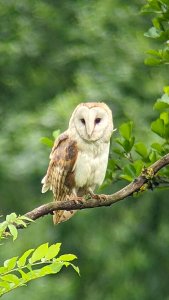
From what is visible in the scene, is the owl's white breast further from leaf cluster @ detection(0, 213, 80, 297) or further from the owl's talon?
leaf cluster @ detection(0, 213, 80, 297)

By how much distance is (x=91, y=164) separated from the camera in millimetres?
5652

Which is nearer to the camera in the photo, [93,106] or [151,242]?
[93,106]

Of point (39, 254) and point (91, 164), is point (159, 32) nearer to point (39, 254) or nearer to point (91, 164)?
point (91, 164)

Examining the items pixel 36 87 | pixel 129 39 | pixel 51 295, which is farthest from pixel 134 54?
pixel 51 295

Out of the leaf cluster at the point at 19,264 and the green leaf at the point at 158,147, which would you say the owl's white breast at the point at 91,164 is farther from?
the leaf cluster at the point at 19,264

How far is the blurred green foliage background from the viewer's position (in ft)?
39.8

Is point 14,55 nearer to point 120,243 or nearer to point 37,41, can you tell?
point 37,41

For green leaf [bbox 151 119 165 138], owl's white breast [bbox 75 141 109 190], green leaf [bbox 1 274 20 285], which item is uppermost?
owl's white breast [bbox 75 141 109 190]

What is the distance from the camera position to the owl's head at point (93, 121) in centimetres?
534

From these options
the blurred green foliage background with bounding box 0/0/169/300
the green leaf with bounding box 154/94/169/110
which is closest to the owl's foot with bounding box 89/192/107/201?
the green leaf with bounding box 154/94/169/110

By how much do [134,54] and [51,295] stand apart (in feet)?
7.48

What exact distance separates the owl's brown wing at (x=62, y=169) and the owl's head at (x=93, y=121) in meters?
0.24

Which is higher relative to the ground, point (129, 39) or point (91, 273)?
point (129, 39)

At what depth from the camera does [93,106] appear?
540 centimetres
